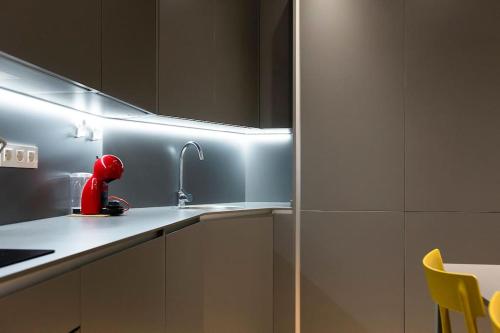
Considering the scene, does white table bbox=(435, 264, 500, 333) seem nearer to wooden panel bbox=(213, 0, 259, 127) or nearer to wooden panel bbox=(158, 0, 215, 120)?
wooden panel bbox=(158, 0, 215, 120)

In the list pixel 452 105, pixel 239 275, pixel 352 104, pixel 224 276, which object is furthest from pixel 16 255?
pixel 452 105

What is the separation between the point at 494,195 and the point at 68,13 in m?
2.54

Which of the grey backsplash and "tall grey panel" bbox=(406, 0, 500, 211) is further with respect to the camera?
"tall grey panel" bbox=(406, 0, 500, 211)

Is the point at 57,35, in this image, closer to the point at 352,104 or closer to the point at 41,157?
the point at 41,157

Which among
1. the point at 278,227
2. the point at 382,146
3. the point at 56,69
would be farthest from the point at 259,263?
the point at 56,69

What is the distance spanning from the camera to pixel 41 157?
7.50 ft

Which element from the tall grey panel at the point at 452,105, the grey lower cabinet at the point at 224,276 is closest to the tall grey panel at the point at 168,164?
the grey lower cabinet at the point at 224,276

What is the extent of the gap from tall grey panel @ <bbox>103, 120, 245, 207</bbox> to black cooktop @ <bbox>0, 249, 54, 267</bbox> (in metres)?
1.70

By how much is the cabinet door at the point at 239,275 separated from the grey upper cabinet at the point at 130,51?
2.81 feet

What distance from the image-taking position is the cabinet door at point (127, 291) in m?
1.38

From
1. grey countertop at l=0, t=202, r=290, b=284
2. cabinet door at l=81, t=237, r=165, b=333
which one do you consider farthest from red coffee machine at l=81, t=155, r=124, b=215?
cabinet door at l=81, t=237, r=165, b=333

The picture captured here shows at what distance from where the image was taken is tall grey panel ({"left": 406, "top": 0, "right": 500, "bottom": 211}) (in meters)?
2.97

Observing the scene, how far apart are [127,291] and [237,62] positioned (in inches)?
84.1

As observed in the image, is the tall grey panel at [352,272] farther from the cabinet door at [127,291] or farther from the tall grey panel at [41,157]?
the tall grey panel at [41,157]
